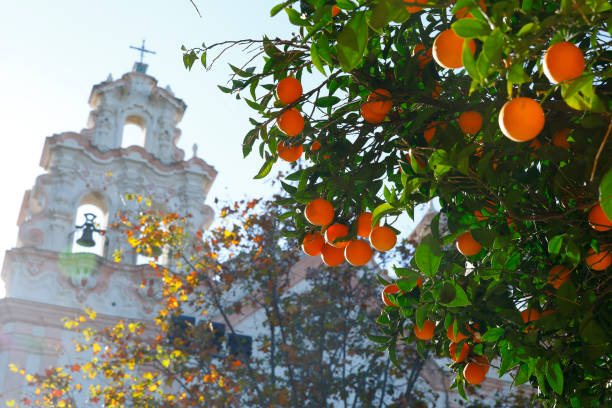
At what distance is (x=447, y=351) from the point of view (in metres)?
2.83

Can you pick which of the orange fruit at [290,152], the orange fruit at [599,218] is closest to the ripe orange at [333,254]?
the orange fruit at [290,152]

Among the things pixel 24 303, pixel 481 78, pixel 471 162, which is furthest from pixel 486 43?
pixel 24 303

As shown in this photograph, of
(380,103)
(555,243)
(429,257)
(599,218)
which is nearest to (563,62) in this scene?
(599,218)

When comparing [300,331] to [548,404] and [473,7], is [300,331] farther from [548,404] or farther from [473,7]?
[473,7]

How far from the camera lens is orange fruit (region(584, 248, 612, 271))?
2102 millimetres

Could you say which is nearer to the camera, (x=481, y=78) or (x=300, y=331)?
(x=481, y=78)

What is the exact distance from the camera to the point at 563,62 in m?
1.43

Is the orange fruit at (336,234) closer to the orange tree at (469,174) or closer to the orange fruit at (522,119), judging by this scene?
the orange tree at (469,174)

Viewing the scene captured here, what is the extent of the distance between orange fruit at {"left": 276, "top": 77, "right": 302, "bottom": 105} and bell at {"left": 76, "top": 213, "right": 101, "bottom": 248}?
11732 millimetres

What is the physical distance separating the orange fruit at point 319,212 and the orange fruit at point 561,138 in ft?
2.49

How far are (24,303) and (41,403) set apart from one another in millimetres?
2312

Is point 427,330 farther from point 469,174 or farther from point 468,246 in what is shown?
point 469,174

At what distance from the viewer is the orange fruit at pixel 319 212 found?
7.80 ft

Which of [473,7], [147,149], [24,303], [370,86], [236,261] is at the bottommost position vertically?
[473,7]
